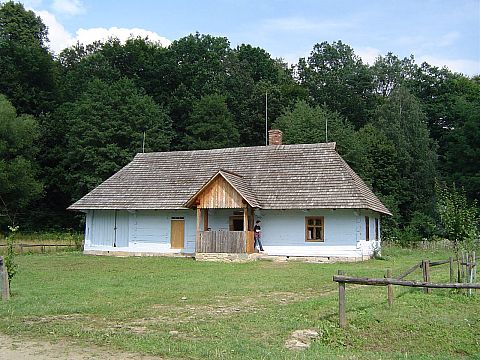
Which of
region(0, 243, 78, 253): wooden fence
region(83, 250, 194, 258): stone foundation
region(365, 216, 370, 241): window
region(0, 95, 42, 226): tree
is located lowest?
region(83, 250, 194, 258): stone foundation

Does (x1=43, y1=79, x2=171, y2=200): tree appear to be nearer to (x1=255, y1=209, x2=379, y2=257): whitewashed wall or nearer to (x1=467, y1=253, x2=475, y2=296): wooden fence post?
(x1=255, y1=209, x2=379, y2=257): whitewashed wall

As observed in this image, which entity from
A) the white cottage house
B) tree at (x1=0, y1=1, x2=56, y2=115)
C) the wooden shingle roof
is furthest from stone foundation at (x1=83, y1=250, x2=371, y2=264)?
tree at (x1=0, y1=1, x2=56, y2=115)

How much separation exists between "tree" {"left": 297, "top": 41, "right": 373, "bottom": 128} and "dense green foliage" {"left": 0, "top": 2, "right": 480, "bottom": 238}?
168 millimetres

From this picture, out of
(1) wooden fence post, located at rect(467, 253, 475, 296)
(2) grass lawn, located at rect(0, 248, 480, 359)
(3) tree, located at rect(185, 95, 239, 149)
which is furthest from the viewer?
(3) tree, located at rect(185, 95, 239, 149)

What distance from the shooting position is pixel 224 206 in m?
26.2

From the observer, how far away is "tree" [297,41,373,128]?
59.8 metres

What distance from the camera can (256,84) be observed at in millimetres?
56625

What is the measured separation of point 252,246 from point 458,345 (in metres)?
17.8

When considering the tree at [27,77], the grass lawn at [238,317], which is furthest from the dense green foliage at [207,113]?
the grass lawn at [238,317]

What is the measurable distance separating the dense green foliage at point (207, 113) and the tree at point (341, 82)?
0.17 metres

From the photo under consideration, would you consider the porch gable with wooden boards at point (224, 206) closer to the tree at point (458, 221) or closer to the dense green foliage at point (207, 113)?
the tree at point (458, 221)

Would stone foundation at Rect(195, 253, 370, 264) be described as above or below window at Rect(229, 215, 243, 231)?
below

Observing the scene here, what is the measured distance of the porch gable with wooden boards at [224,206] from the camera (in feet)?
84.5

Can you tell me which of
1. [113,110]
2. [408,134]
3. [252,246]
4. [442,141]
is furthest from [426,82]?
[252,246]
